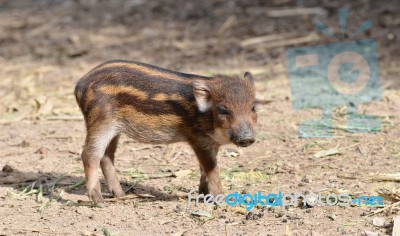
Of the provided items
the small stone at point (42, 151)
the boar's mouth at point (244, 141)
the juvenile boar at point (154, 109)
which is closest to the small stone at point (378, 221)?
the boar's mouth at point (244, 141)

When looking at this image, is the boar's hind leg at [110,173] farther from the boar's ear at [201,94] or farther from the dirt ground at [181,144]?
the boar's ear at [201,94]

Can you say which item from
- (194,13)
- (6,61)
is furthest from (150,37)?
(6,61)

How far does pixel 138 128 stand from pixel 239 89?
2.86ft

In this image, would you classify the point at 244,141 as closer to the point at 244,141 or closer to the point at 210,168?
the point at 244,141

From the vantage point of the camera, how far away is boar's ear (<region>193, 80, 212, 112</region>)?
5.86m

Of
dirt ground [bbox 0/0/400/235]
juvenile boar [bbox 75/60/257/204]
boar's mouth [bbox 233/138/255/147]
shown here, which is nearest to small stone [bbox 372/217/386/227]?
dirt ground [bbox 0/0/400/235]

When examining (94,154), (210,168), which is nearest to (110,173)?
(94,154)

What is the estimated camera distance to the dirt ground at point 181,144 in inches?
221

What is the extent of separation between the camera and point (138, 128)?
616cm

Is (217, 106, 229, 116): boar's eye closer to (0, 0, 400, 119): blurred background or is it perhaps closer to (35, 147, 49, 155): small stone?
(35, 147, 49, 155): small stone

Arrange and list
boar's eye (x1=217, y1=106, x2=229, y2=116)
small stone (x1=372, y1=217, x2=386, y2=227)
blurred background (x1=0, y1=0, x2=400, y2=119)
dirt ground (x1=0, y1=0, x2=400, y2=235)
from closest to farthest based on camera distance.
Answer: small stone (x1=372, y1=217, x2=386, y2=227), dirt ground (x1=0, y1=0, x2=400, y2=235), boar's eye (x1=217, y1=106, x2=229, y2=116), blurred background (x1=0, y1=0, x2=400, y2=119)

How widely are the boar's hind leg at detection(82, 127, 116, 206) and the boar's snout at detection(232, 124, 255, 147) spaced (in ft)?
3.41

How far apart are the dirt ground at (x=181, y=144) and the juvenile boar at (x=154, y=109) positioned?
1.20 ft

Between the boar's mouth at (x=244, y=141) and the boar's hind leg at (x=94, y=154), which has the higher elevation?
the boar's mouth at (x=244, y=141)
